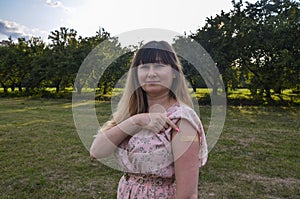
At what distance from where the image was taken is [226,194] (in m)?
3.99

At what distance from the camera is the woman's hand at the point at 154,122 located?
3.58 feet

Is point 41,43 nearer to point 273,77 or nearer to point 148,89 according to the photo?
point 273,77

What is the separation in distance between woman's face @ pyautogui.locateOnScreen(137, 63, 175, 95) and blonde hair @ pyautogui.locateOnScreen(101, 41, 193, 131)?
0.08 feet

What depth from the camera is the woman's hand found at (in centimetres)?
109

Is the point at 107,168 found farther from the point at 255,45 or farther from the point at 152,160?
the point at 255,45

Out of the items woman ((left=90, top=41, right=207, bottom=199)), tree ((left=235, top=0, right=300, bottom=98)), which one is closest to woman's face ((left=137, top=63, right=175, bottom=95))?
woman ((left=90, top=41, right=207, bottom=199))

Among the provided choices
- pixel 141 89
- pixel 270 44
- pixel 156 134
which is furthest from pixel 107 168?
pixel 270 44

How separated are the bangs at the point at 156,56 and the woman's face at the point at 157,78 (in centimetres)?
2

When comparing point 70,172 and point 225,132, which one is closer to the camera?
point 70,172

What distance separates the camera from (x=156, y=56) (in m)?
1.24

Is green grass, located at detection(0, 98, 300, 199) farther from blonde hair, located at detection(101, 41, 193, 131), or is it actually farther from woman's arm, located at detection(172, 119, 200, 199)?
woman's arm, located at detection(172, 119, 200, 199)

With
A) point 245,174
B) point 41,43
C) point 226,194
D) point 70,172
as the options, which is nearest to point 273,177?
point 245,174

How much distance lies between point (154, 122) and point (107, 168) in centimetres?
424

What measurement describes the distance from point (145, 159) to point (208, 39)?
17.1 meters
